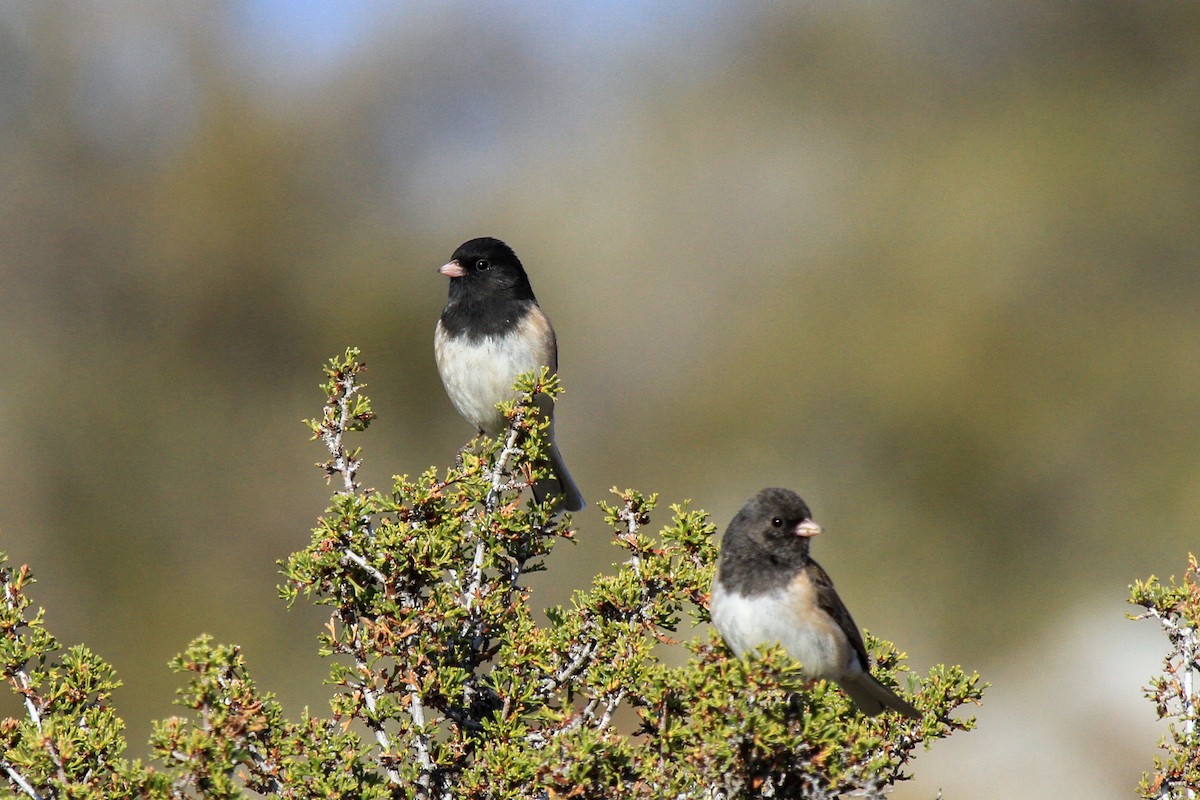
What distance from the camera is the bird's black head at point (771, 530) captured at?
8.97 feet

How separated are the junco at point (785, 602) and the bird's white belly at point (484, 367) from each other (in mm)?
1346

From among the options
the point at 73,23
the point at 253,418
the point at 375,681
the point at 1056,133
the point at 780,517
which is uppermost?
the point at 1056,133

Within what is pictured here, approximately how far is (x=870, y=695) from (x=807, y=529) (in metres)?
0.41

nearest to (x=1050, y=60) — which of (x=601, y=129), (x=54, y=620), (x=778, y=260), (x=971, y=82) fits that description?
(x=971, y=82)

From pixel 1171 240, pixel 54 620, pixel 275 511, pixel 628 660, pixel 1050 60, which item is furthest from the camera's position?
pixel 1050 60

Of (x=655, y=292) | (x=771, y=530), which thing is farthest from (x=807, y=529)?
(x=655, y=292)

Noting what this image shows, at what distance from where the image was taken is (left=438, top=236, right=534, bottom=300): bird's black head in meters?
4.09

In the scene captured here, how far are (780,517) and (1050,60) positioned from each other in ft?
42.6

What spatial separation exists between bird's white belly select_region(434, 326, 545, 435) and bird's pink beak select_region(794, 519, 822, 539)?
1.37 m

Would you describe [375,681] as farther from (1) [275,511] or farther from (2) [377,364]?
(2) [377,364]

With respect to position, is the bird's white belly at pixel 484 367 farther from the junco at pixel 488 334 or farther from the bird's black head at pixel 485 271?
the bird's black head at pixel 485 271

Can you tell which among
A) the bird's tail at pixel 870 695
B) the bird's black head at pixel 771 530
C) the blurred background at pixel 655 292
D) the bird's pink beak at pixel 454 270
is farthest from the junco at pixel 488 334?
the blurred background at pixel 655 292

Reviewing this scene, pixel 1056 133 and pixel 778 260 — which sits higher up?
pixel 1056 133

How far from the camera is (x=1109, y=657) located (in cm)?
870
